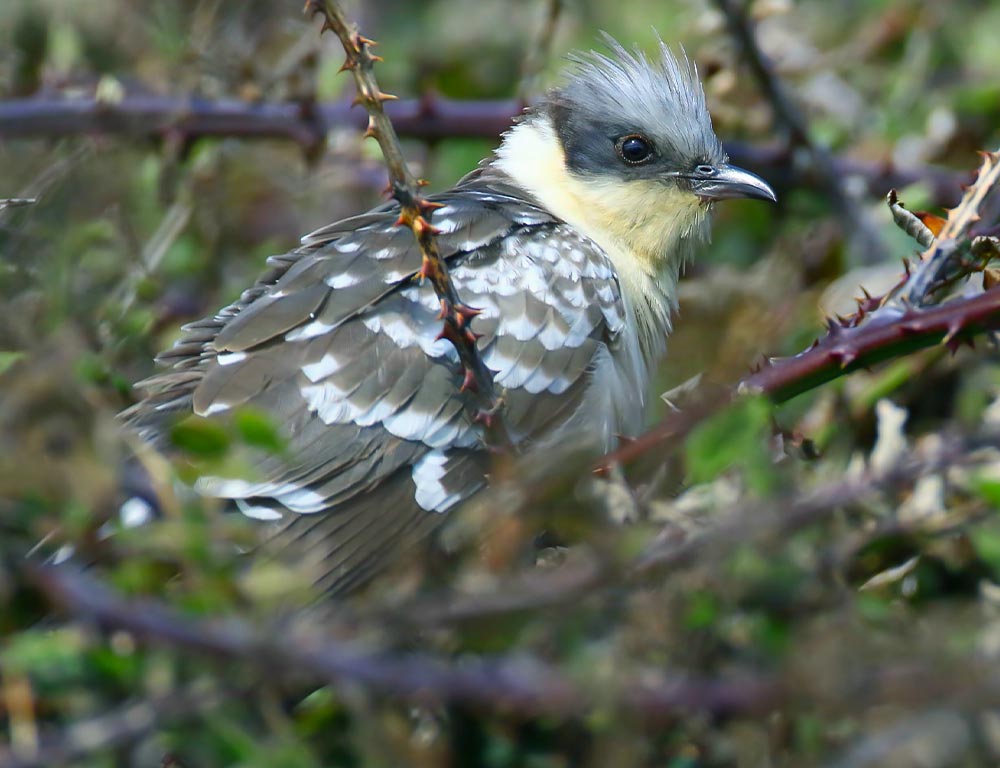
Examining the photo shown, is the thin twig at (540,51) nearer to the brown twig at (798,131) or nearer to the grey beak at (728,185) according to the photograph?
the brown twig at (798,131)

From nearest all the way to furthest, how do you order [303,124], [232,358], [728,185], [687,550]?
[687,550]
[232,358]
[728,185]
[303,124]

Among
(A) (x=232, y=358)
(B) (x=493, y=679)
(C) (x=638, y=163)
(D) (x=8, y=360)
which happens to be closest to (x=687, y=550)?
(B) (x=493, y=679)

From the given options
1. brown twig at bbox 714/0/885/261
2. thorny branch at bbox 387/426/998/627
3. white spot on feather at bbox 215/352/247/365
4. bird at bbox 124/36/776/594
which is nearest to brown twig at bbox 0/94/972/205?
brown twig at bbox 714/0/885/261

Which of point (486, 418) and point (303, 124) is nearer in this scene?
point (486, 418)

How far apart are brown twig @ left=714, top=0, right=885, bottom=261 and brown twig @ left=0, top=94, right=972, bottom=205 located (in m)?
0.05

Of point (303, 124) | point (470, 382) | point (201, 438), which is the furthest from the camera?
point (303, 124)

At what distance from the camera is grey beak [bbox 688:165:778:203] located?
3.78 m

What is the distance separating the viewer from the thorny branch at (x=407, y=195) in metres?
2.19

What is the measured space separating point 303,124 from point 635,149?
1085mm

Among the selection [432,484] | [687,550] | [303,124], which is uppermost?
[303,124]

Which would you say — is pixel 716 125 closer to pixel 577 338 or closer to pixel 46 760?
pixel 577 338

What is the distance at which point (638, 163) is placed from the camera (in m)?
3.95

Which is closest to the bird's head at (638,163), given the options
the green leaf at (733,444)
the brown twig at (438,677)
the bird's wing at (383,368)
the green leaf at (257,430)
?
the bird's wing at (383,368)

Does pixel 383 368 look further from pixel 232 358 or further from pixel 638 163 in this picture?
pixel 638 163
